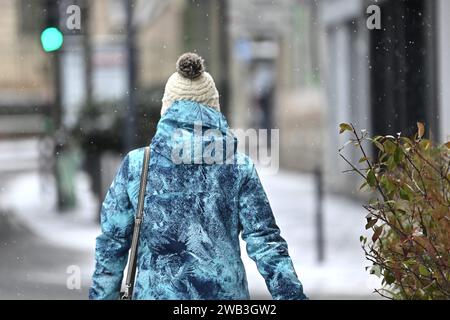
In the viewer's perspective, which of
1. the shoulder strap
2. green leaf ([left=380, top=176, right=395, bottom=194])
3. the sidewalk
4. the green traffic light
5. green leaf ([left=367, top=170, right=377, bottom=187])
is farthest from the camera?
the sidewalk

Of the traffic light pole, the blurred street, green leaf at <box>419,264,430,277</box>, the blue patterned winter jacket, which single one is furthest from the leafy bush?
the traffic light pole

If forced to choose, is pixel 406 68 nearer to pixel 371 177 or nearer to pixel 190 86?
pixel 371 177

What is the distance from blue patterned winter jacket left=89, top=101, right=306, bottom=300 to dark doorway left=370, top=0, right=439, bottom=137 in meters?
2.93

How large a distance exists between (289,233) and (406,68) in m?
6.57

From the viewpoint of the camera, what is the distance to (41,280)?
10.0 meters

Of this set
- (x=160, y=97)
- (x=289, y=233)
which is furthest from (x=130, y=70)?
(x=289, y=233)

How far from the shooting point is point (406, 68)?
8.06 m

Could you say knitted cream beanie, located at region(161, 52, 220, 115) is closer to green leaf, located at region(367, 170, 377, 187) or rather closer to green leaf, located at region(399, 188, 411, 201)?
green leaf, located at region(367, 170, 377, 187)

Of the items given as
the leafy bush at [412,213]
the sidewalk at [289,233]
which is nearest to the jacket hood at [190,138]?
the leafy bush at [412,213]

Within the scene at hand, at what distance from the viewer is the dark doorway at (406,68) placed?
8883 mm

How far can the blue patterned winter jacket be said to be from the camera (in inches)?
157
